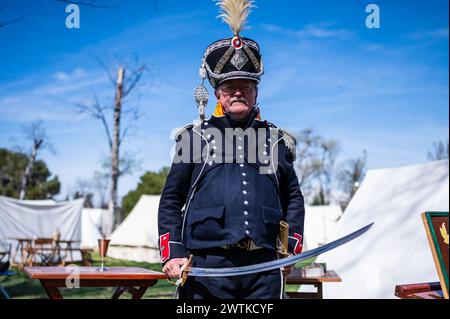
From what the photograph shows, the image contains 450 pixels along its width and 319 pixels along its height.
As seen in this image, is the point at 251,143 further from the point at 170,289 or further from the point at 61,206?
the point at 61,206

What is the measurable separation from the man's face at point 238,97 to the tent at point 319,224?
1730 cm

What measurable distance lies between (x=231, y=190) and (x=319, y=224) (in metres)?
19.1

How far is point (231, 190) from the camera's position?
2.37 m

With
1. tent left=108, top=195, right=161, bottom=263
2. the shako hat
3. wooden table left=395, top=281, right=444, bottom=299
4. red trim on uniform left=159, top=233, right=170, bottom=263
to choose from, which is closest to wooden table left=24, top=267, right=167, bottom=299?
red trim on uniform left=159, top=233, right=170, bottom=263

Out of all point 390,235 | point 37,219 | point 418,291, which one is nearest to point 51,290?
point 418,291

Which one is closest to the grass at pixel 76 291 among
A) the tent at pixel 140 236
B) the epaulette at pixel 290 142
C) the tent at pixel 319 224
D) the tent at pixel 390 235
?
the tent at pixel 390 235

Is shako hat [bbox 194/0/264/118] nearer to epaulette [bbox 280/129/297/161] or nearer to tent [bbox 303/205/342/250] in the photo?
epaulette [bbox 280/129/297/161]

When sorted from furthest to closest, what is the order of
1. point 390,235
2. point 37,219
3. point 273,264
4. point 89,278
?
point 37,219, point 390,235, point 89,278, point 273,264

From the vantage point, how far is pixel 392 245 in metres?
5.48

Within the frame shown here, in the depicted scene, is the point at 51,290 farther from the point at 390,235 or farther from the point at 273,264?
the point at 390,235

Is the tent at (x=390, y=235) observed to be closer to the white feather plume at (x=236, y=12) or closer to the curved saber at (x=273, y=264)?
the curved saber at (x=273, y=264)

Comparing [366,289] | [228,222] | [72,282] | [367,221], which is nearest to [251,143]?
[228,222]

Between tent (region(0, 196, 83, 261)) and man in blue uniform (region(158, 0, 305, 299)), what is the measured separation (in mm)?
11713

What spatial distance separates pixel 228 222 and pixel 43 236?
13737 millimetres
